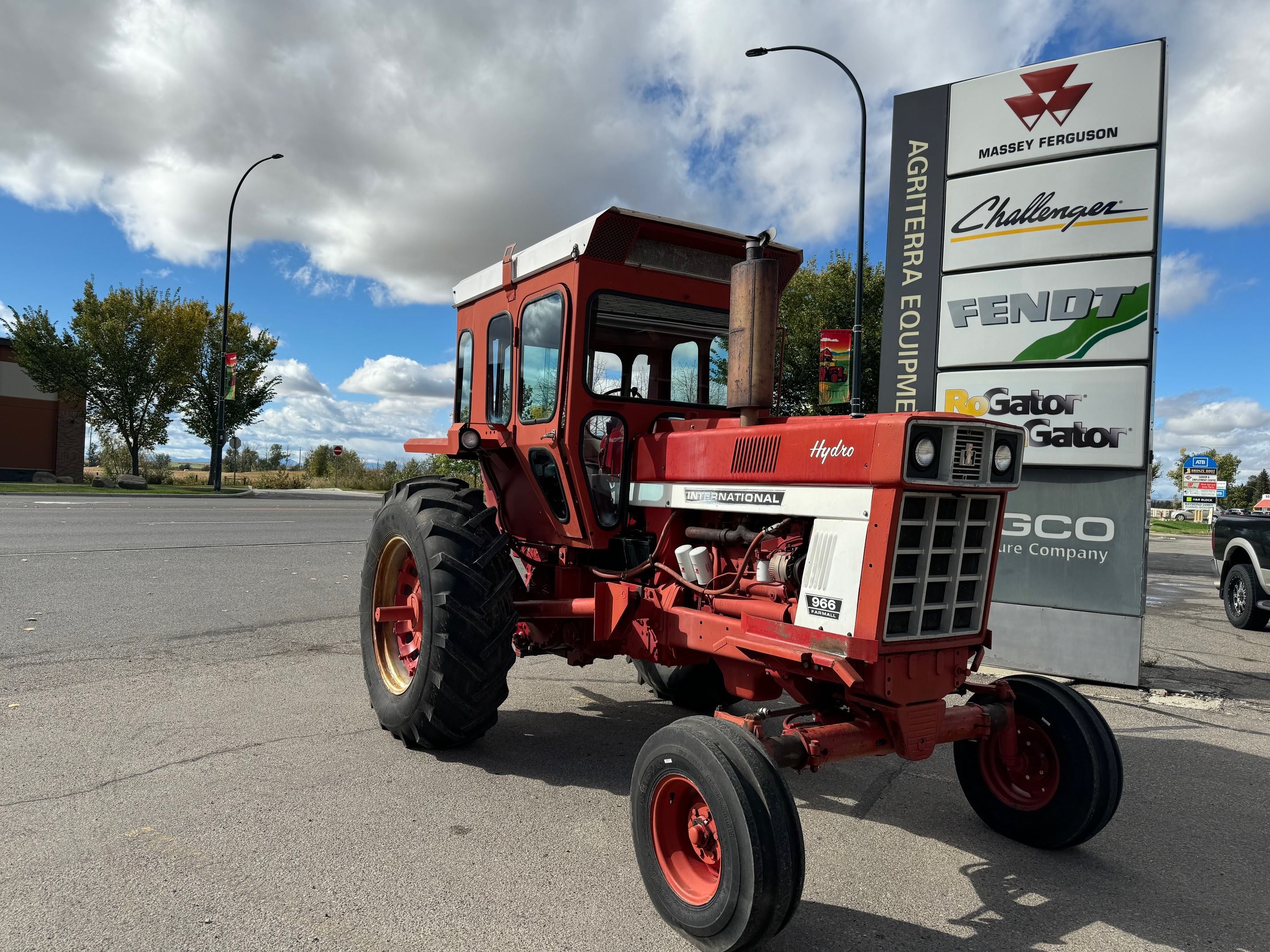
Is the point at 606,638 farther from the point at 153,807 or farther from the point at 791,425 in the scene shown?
the point at 153,807

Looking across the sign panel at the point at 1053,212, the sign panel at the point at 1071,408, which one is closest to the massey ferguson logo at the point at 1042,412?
the sign panel at the point at 1071,408

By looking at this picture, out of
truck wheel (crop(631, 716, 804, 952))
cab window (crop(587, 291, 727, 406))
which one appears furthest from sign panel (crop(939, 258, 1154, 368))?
truck wheel (crop(631, 716, 804, 952))

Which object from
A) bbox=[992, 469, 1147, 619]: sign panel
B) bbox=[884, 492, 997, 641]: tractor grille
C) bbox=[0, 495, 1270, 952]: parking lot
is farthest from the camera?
bbox=[992, 469, 1147, 619]: sign panel

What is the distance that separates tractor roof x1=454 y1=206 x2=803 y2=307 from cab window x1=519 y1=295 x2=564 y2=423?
23 cm

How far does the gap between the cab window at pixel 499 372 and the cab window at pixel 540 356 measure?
0.59ft

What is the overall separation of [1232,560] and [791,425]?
9929 mm

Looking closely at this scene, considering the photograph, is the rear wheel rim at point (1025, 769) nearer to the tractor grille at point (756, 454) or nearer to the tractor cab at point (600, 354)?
the tractor grille at point (756, 454)

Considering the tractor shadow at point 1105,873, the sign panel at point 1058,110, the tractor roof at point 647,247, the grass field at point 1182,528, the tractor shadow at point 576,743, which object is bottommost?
the tractor shadow at point 576,743

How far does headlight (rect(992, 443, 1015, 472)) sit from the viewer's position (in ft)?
11.1

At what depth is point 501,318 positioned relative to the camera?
533 centimetres

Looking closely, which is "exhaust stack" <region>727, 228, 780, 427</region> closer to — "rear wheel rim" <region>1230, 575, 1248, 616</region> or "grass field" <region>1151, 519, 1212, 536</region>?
"rear wheel rim" <region>1230, 575, 1248, 616</region>

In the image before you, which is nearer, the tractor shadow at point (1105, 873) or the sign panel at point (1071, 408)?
the tractor shadow at point (1105, 873)

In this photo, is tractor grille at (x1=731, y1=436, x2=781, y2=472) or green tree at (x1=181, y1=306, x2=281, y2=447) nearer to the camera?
tractor grille at (x1=731, y1=436, x2=781, y2=472)

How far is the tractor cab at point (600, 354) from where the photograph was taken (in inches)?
179
